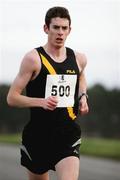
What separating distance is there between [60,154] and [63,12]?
123 centimetres

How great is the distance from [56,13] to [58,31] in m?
0.18

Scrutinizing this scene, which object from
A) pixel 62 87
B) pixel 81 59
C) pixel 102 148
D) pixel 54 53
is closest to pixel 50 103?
pixel 62 87

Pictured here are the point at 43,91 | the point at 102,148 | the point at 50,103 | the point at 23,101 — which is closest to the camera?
the point at 50,103

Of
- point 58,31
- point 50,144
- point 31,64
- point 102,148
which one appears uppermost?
point 58,31

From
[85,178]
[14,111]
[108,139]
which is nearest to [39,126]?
[85,178]

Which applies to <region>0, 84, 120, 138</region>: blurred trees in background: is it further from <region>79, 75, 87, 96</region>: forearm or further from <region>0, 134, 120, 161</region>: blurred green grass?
<region>79, 75, 87, 96</region>: forearm

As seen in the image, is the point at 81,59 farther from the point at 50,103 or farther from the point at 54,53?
the point at 50,103

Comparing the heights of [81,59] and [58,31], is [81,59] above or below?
below

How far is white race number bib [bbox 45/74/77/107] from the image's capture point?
6254mm

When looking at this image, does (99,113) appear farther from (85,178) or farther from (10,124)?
(85,178)

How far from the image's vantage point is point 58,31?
6215 mm

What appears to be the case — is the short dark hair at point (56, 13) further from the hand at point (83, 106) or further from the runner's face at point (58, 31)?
the hand at point (83, 106)

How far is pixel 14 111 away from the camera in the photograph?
34406 millimetres

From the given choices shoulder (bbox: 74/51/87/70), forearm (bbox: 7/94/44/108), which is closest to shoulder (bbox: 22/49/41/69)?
forearm (bbox: 7/94/44/108)
